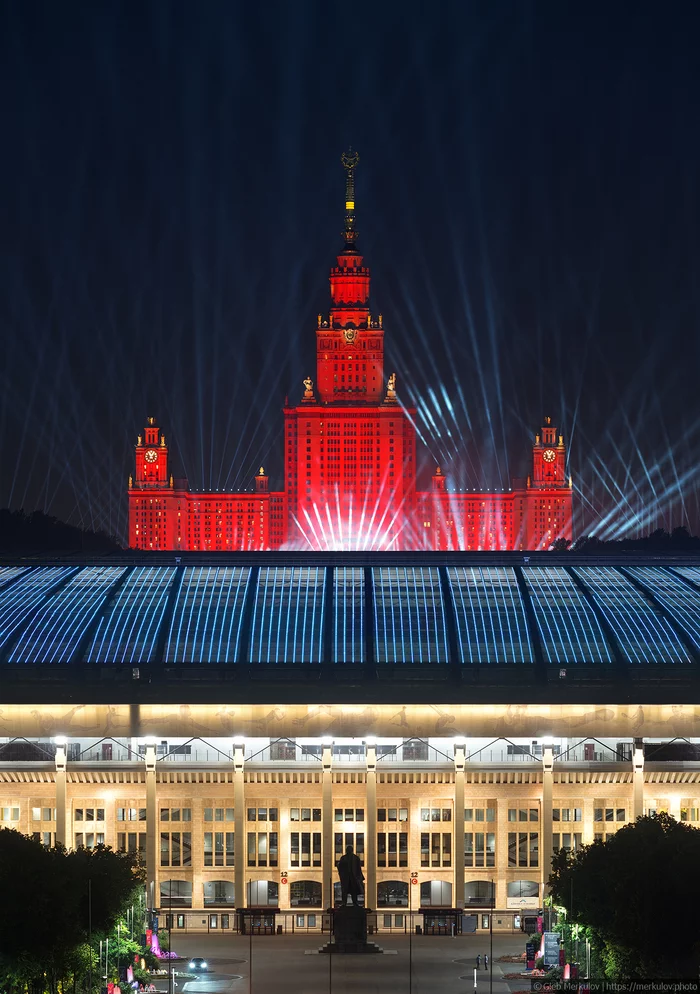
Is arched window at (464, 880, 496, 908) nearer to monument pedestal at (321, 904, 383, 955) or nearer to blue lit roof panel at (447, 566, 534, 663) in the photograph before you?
blue lit roof panel at (447, 566, 534, 663)

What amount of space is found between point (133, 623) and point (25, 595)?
7.29 m

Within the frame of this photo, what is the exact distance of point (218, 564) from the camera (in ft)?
366

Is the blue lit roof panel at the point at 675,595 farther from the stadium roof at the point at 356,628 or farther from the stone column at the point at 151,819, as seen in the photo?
the stone column at the point at 151,819

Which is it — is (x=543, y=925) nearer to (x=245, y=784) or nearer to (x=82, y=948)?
(x=245, y=784)

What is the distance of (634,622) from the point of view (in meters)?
102

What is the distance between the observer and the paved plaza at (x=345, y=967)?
246ft

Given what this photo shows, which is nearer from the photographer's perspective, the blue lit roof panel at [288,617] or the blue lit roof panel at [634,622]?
the blue lit roof panel at [288,617]

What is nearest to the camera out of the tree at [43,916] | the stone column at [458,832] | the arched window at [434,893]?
the tree at [43,916]

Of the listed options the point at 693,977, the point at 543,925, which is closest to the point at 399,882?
the point at 543,925

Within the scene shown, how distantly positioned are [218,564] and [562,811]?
81.1 ft

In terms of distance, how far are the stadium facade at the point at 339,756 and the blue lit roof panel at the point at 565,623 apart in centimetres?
21

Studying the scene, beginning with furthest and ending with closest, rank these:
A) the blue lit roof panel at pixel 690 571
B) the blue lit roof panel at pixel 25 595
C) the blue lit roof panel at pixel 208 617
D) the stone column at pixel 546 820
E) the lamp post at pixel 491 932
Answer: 1. the blue lit roof panel at pixel 690 571
2. the blue lit roof panel at pixel 25 595
3. the blue lit roof panel at pixel 208 617
4. the stone column at pixel 546 820
5. the lamp post at pixel 491 932

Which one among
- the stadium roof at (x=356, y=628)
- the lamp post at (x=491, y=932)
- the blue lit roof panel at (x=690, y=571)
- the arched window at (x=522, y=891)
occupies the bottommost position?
the lamp post at (x=491, y=932)

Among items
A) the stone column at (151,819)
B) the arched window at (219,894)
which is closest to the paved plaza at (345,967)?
the arched window at (219,894)
